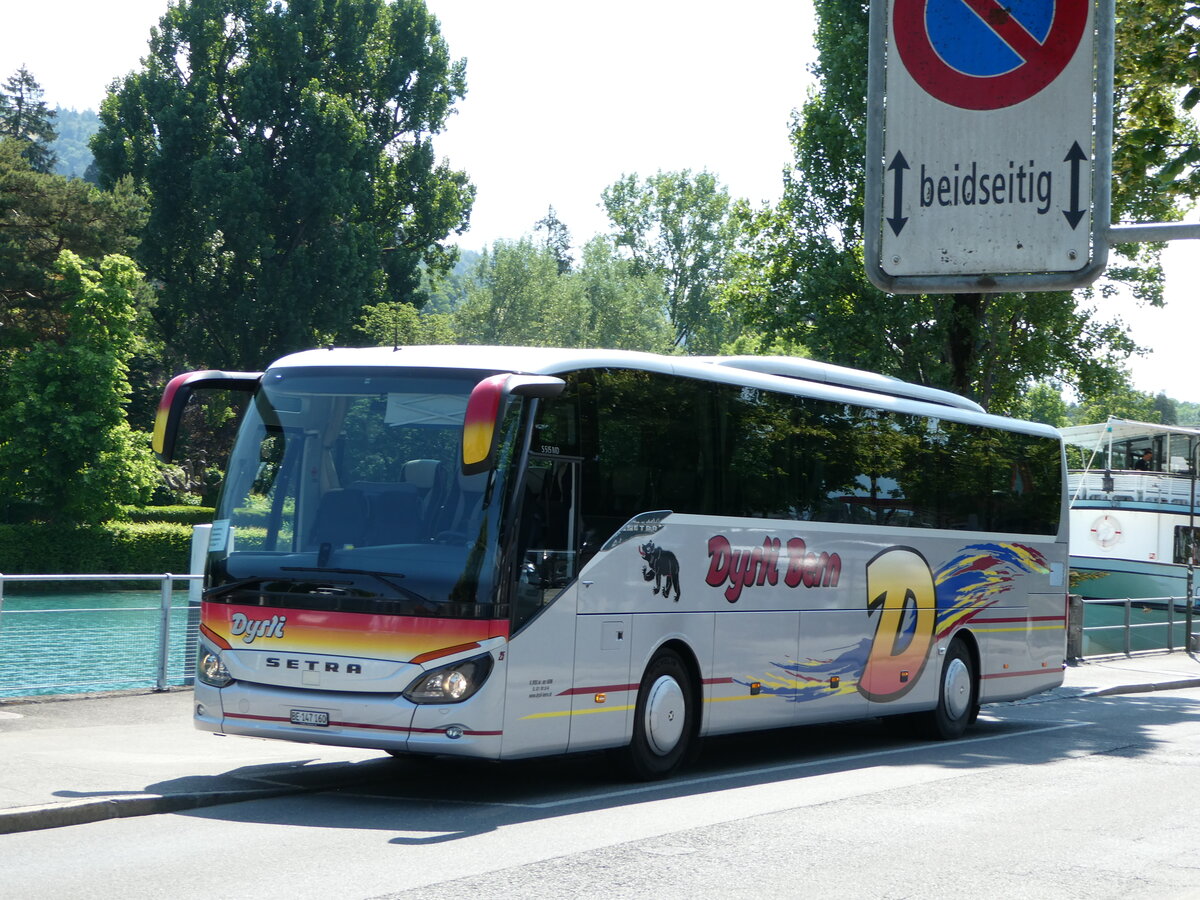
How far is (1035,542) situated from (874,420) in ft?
14.0

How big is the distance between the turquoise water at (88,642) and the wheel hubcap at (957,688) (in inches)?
332

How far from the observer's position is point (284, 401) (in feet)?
36.3

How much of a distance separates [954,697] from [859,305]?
18184 mm

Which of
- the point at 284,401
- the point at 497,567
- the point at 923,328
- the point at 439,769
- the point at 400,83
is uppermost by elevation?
the point at 400,83

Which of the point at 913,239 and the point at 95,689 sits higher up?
the point at 913,239

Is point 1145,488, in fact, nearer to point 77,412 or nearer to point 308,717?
point 77,412

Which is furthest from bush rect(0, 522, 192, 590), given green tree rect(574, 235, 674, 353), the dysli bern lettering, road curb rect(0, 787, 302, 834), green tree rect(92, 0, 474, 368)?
road curb rect(0, 787, 302, 834)

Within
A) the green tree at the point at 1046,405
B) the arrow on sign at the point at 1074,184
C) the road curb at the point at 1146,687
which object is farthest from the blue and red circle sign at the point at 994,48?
the green tree at the point at 1046,405

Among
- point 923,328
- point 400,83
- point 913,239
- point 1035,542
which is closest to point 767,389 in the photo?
point 1035,542

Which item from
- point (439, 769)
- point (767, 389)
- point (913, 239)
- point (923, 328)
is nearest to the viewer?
point (913, 239)

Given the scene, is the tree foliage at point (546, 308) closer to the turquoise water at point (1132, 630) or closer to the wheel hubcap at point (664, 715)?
the turquoise water at point (1132, 630)

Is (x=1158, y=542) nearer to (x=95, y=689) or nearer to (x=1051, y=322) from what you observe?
(x=1051, y=322)

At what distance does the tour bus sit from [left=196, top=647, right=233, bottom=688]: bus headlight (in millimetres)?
22

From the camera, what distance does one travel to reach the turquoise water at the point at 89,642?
1417 centimetres
